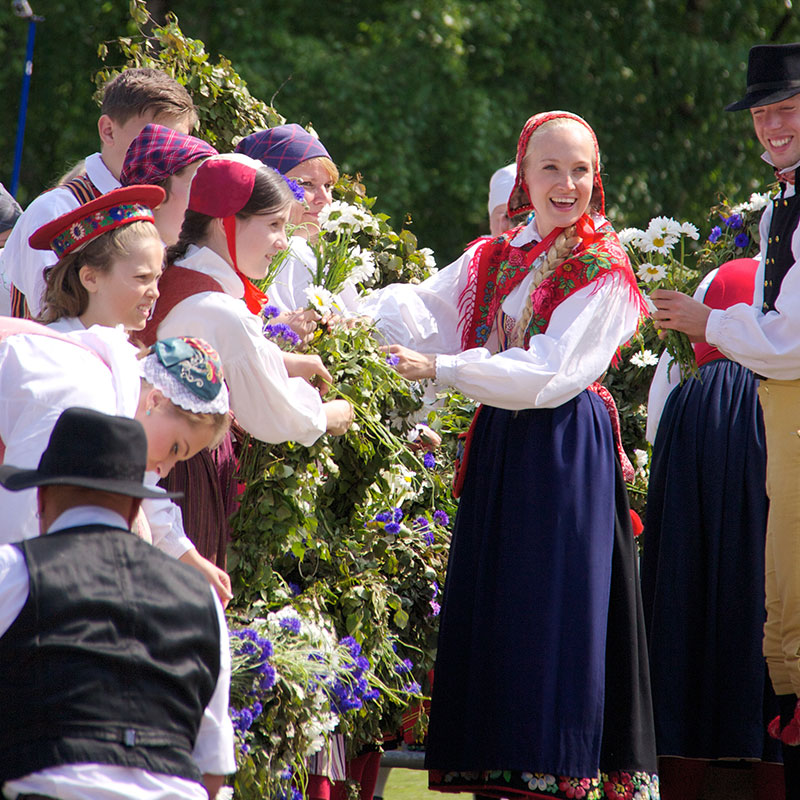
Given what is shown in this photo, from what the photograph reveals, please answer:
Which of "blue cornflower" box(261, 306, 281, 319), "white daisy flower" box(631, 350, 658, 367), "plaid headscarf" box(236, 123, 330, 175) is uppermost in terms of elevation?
"plaid headscarf" box(236, 123, 330, 175)

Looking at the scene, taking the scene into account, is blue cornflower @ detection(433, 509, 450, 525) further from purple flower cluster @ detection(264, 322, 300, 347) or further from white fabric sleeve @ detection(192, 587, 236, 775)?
white fabric sleeve @ detection(192, 587, 236, 775)

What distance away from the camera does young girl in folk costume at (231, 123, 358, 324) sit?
461 centimetres

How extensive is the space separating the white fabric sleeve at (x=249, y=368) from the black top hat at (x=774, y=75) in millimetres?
1772

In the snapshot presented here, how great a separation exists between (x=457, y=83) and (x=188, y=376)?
1010 cm

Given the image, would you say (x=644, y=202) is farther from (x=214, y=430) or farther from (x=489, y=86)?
(x=214, y=430)

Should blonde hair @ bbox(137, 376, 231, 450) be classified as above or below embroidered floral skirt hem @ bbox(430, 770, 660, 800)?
above

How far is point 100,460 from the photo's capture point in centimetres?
223

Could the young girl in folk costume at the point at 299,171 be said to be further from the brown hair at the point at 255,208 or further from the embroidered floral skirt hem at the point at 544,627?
the embroidered floral skirt hem at the point at 544,627

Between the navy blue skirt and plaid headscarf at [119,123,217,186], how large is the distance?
6.21ft

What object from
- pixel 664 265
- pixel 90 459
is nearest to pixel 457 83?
pixel 664 265

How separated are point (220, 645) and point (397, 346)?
5.70ft

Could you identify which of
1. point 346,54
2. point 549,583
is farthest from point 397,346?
point 346,54

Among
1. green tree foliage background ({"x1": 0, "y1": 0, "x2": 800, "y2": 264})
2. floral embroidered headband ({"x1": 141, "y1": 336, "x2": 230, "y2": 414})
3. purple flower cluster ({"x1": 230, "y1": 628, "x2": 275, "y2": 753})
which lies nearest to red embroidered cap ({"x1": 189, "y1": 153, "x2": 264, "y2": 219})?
floral embroidered headband ({"x1": 141, "y1": 336, "x2": 230, "y2": 414})

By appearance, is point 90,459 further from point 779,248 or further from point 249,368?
point 779,248
